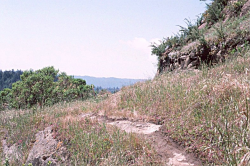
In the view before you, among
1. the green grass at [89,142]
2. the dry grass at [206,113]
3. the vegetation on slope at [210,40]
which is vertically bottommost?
the green grass at [89,142]

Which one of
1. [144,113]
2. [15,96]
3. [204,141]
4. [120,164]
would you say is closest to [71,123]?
[144,113]

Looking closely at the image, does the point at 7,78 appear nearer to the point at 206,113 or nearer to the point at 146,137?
the point at 146,137

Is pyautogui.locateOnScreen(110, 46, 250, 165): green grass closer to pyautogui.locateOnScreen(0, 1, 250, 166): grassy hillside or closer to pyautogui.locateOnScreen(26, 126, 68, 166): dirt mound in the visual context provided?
pyautogui.locateOnScreen(0, 1, 250, 166): grassy hillside

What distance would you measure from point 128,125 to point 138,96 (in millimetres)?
1987

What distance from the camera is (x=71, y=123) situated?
259 inches

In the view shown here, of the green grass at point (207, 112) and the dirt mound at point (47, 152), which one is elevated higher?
the green grass at point (207, 112)

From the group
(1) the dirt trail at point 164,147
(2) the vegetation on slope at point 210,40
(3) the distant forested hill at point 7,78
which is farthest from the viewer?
(3) the distant forested hill at point 7,78

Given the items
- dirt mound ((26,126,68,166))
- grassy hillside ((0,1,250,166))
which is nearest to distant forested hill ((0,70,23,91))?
grassy hillside ((0,1,250,166))

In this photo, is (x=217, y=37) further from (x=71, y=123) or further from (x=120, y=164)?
(x=120, y=164)

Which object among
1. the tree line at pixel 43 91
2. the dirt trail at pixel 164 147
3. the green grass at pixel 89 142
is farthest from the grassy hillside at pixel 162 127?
the tree line at pixel 43 91

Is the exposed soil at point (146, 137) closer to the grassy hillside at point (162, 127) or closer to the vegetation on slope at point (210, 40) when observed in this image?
the grassy hillside at point (162, 127)

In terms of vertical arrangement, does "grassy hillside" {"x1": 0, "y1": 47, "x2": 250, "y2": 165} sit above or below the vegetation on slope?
below

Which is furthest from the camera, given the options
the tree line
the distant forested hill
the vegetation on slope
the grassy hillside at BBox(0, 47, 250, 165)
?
Result: the distant forested hill

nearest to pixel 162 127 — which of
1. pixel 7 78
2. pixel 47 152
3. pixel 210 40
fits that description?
pixel 47 152
